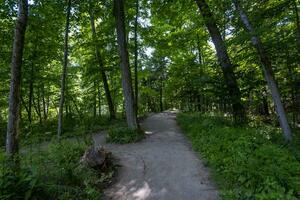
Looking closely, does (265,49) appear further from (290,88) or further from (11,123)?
(11,123)

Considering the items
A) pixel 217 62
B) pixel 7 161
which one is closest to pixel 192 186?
pixel 7 161

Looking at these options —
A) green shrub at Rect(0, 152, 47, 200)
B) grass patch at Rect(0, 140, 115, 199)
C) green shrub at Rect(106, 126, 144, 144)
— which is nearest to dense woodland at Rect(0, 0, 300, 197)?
green shrub at Rect(106, 126, 144, 144)

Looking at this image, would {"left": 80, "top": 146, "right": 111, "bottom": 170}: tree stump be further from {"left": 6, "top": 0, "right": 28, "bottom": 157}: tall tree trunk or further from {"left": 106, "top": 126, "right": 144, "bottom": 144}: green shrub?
{"left": 106, "top": 126, "right": 144, "bottom": 144}: green shrub

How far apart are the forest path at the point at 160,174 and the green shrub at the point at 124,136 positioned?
0.56m

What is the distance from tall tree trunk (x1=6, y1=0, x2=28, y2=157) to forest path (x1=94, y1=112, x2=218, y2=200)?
7.50 ft

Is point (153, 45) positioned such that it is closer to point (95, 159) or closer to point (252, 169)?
point (95, 159)

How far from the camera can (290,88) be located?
11625 millimetres

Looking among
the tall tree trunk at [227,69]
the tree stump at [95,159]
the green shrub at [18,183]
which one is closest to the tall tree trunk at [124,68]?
the tall tree trunk at [227,69]

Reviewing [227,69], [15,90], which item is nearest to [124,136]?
[227,69]

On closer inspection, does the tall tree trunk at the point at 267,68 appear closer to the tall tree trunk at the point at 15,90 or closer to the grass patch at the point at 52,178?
the grass patch at the point at 52,178

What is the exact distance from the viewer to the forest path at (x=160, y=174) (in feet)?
17.7

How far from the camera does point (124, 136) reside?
10.9 meters

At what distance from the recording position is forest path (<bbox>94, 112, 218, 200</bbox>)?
539 centimetres

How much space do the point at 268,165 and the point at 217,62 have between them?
7.91 meters
